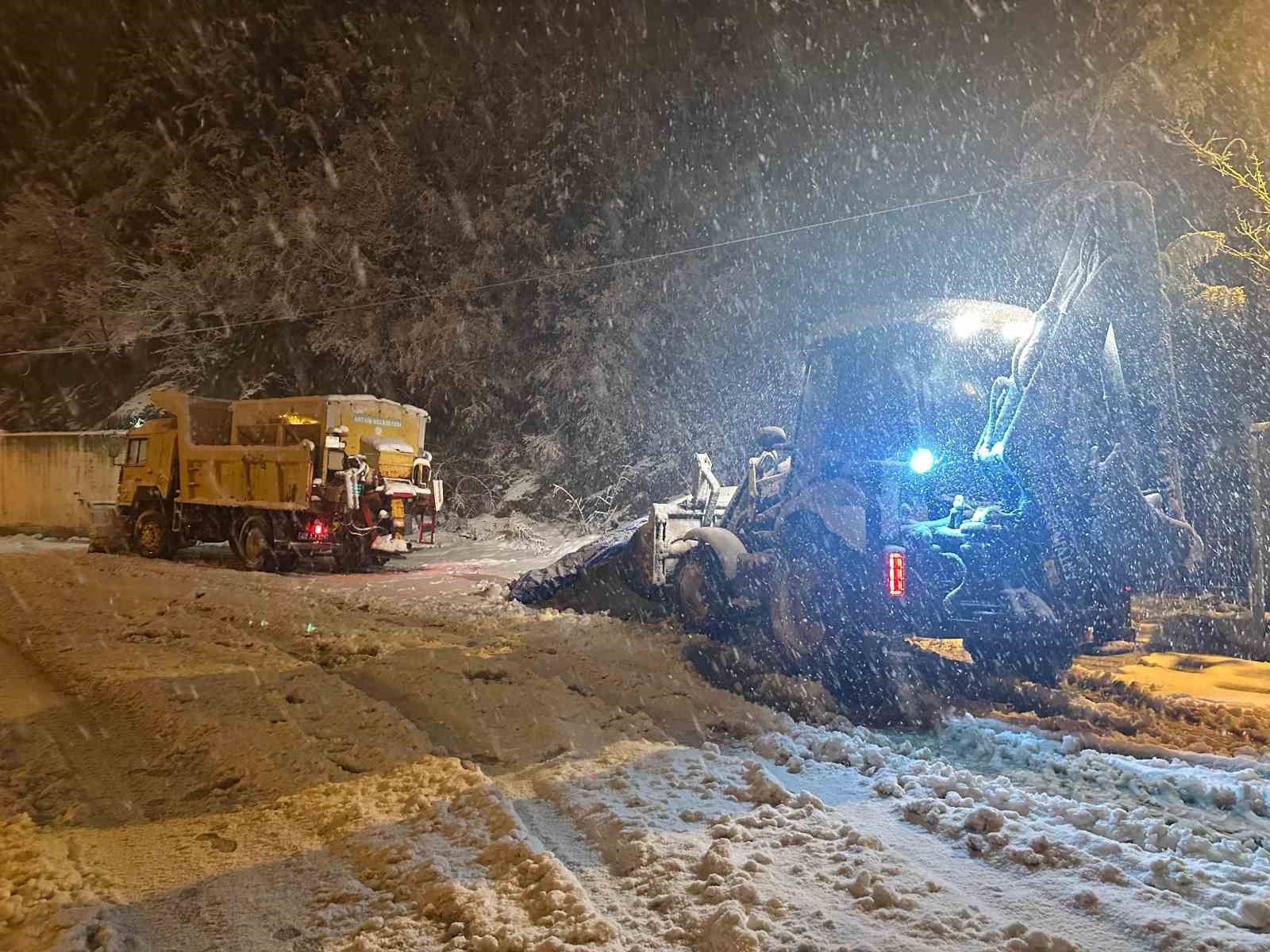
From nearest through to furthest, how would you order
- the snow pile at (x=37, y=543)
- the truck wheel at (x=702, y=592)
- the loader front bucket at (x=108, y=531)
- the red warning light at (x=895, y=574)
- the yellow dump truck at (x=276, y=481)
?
the red warning light at (x=895, y=574) → the truck wheel at (x=702, y=592) → the yellow dump truck at (x=276, y=481) → the loader front bucket at (x=108, y=531) → the snow pile at (x=37, y=543)

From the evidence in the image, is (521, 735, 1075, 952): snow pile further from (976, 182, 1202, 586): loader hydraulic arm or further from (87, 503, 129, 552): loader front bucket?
(87, 503, 129, 552): loader front bucket

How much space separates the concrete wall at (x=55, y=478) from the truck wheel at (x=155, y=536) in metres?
5.50

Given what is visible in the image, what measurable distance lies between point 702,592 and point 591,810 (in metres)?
4.09

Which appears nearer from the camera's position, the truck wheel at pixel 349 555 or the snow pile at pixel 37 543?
the truck wheel at pixel 349 555

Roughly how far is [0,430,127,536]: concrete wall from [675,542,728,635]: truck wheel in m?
18.3

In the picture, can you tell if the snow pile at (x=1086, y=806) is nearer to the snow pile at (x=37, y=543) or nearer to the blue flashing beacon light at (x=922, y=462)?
the blue flashing beacon light at (x=922, y=462)

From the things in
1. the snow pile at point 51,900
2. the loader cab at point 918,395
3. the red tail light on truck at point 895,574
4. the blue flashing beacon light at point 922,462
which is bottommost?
the snow pile at point 51,900

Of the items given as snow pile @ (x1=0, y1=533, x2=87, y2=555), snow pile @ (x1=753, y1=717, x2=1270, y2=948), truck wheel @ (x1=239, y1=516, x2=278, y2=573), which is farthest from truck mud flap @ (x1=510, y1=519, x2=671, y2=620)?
snow pile @ (x1=0, y1=533, x2=87, y2=555)

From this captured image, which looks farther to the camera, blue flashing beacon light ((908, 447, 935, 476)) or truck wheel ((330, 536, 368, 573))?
truck wheel ((330, 536, 368, 573))

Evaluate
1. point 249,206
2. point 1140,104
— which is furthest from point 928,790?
point 249,206

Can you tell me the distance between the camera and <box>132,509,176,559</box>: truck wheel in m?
16.6

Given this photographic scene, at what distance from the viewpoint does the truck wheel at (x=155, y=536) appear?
16.6 metres

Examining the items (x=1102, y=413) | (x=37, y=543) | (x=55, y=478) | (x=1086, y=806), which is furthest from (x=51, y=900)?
(x=55, y=478)

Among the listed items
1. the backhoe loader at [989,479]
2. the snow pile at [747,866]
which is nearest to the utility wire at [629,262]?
the backhoe loader at [989,479]
